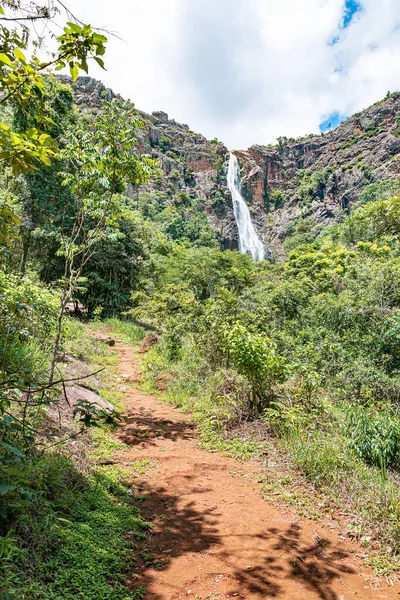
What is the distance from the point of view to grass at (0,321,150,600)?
6.20ft

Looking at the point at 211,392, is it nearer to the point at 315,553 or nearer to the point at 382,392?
the point at 382,392

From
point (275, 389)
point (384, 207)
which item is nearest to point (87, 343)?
point (275, 389)

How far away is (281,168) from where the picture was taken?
94438 millimetres

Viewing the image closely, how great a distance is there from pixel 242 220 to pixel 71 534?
74.5 m

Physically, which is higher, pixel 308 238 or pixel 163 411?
pixel 308 238

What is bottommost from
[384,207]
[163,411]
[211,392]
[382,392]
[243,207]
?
[163,411]

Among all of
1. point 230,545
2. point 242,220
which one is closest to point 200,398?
point 230,545

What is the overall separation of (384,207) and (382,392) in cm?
1984

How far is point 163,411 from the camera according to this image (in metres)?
6.33

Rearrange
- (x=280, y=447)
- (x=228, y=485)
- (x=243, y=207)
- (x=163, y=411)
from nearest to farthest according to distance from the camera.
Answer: (x=228, y=485) < (x=280, y=447) < (x=163, y=411) < (x=243, y=207)

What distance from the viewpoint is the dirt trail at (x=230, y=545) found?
2.28m

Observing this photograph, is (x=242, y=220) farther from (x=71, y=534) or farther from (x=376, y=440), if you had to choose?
(x=71, y=534)

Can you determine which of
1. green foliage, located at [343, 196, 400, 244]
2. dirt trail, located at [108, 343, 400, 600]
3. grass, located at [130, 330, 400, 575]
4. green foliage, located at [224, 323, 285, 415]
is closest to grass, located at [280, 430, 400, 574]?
grass, located at [130, 330, 400, 575]

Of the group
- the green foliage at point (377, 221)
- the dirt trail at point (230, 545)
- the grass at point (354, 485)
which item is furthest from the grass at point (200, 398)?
the green foliage at point (377, 221)
